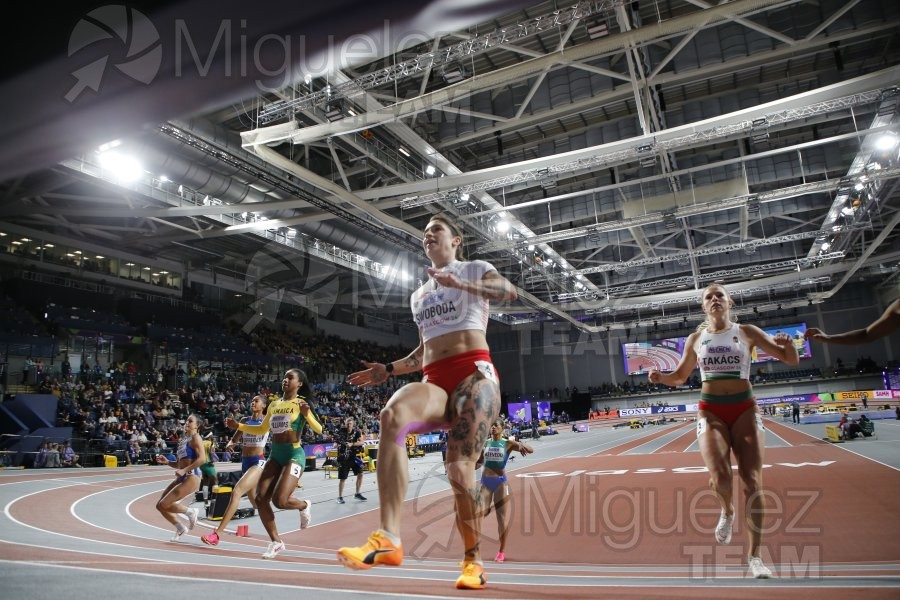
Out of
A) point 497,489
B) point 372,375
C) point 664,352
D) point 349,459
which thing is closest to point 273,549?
point 497,489

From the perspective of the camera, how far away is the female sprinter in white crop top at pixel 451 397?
267 cm

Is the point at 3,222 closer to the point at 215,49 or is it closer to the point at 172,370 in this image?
the point at 172,370

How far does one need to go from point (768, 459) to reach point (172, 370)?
79.7 ft

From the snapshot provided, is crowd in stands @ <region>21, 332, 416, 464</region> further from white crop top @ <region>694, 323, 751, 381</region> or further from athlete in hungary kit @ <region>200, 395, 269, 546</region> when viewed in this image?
white crop top @ <region>694, 323, 751, 381</region>

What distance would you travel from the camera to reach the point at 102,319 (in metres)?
25.6

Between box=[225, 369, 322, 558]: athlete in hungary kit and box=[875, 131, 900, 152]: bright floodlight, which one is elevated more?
box=[875, 131, 900, 152]: bright floodlight

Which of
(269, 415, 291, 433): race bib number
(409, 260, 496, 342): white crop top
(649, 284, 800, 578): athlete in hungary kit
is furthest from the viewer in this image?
(269, 415, 291, 433): race bib number

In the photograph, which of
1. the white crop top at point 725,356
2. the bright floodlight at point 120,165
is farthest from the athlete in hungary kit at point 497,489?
the bright floodlight at point 120,165

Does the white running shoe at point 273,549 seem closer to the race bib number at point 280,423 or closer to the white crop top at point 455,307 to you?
the race bib number at point 280,423

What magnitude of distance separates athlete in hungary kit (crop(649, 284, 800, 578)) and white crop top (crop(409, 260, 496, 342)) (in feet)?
8.49

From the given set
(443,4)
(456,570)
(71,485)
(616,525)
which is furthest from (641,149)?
(71,485)

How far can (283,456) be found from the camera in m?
6.86

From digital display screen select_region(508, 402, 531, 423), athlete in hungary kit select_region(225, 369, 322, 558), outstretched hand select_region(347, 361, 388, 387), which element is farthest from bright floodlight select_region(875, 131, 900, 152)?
digital display screen select_region(508, 402, 531, 423)

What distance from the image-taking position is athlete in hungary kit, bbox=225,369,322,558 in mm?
6676
